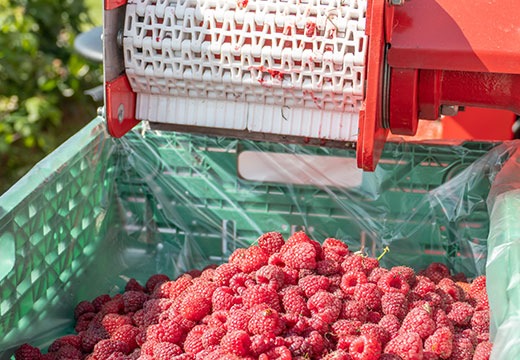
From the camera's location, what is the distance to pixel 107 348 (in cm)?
150

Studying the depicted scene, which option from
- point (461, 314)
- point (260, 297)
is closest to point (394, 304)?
point (461, 314)

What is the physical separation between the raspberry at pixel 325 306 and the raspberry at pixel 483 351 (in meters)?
0.27

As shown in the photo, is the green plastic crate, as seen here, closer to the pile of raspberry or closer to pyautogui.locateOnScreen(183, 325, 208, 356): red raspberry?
the pile of raspberry

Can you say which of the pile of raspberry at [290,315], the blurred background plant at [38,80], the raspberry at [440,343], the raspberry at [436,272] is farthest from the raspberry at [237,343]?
the blurred background plant at [38,80]

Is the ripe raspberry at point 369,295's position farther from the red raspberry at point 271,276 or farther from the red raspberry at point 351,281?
the red raspberry at point 271,276

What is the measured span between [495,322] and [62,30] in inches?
128

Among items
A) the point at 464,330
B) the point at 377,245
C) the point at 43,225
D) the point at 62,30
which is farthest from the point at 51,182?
the point at 62,30

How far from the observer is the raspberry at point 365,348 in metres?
1.30

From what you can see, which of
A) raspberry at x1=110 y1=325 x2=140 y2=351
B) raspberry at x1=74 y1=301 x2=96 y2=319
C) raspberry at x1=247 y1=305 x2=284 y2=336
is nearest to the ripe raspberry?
raspberry at x1=247 y1=305 x2=284 y2=336

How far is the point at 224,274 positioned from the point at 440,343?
0.45m

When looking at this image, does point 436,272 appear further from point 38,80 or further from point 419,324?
point 38,80

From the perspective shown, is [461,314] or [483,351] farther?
[461,314]

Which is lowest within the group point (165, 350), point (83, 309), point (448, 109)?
point (83, 309)

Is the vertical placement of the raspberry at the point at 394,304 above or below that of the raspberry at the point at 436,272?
above
